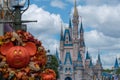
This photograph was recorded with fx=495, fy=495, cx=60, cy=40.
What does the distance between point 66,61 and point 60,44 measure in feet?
43.0

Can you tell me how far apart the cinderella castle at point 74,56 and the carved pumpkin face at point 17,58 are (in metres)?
148

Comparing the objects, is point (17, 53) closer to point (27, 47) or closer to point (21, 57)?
point (21, 57)

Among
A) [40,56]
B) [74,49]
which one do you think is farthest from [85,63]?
[40,56]

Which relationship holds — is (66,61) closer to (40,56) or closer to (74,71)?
(74,71)

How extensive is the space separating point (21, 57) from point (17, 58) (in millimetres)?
127

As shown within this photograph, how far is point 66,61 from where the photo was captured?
168 meters

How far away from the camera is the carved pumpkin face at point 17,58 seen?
1322 cm

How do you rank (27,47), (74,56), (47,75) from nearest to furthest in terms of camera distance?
(27,47)
(47,75)
(74,56)

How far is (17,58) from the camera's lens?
43.4 ft

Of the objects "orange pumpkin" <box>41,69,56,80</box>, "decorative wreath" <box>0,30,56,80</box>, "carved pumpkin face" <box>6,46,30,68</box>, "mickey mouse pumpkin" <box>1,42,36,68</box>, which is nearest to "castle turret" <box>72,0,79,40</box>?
"orange pumpkin" <box>41,69,56,80</box>

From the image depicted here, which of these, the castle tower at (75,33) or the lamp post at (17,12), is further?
the castle tower at (75,33)

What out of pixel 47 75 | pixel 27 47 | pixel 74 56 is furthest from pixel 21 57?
pixel 74 56

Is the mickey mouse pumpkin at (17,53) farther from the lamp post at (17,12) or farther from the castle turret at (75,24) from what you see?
the castle turret at (75,24)

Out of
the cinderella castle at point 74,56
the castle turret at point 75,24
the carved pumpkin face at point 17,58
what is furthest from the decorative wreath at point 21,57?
the castle turret at point 75,24
